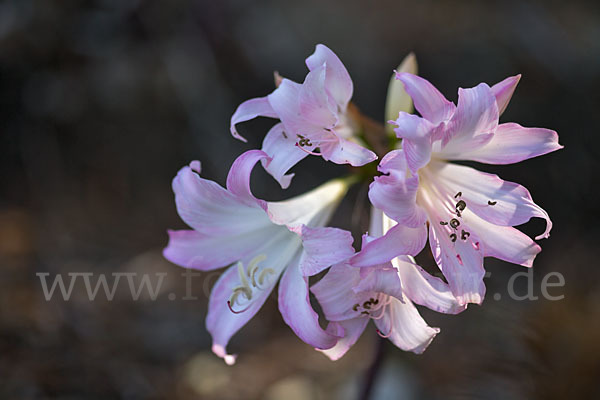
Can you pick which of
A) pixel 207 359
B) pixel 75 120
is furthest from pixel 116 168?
pixel 207 359

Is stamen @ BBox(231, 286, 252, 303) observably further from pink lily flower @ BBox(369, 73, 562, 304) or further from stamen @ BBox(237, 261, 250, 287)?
pink lily flower @ BBox(369, 73, 562, 304)

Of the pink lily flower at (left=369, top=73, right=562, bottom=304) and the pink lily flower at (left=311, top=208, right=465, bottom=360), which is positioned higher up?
the pink lily flower at (left=369, top=73, right=562, bottom=304)

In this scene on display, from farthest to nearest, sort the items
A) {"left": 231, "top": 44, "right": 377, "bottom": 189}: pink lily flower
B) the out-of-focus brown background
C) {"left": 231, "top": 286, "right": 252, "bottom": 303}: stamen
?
1. the out-of-focus brown background
2. {"left": 231, "top": 286, "right": 252, "bottom": 303}: stamen
3. {"left": 231, "top": 44, "right": 377, "bottom": 189}: pink lily flower

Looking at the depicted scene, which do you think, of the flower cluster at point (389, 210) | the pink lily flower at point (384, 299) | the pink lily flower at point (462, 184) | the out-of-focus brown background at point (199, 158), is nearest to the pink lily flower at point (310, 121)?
the flower cluster at point (389, 210)

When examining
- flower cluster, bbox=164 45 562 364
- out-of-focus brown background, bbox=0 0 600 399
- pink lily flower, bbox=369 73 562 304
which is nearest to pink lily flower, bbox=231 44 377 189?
flower cluster, bbox=164 45 562 364

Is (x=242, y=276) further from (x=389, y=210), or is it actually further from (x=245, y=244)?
(x=389, y=210)

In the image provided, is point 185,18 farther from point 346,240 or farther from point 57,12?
point 346,240

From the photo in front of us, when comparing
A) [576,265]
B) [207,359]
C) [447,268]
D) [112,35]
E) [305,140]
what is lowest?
[207,359]

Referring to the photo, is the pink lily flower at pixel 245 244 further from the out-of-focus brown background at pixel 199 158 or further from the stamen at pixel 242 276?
the out-of-focus brown background at pixel 199 158

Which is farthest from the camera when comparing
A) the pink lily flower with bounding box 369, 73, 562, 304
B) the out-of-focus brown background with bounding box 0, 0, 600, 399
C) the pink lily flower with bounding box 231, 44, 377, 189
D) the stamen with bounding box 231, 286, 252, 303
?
the out-of-focus brown background with bounding box 0, 0, 600, 399
